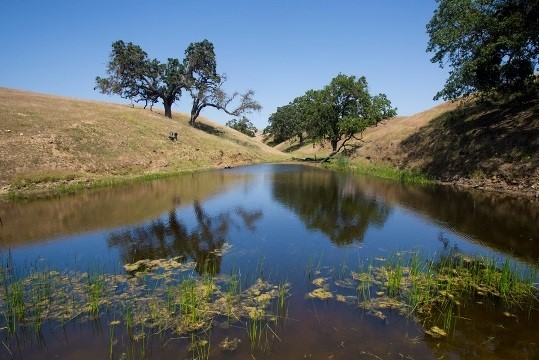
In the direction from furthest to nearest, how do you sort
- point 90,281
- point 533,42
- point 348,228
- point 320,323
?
point 533,42 → point 348,228 → point 90,281 → point 320,323

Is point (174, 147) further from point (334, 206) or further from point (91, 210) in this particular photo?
point (334, 206)

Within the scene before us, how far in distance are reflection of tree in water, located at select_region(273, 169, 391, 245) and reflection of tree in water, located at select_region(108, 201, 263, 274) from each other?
4449 millimetres

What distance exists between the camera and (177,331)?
8898mm

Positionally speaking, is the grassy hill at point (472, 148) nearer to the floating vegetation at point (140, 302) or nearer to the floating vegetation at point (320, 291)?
the floating vegetation at point (320, 291)

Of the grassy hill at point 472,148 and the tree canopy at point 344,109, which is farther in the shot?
the tree canopy at point 344,109

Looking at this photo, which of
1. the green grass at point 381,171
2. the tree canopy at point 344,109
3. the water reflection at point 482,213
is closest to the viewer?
the water reflection at point 482,213

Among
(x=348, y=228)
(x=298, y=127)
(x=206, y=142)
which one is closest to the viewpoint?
(x=348, y=228)

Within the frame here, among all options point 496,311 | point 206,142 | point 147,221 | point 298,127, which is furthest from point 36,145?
point 298,127

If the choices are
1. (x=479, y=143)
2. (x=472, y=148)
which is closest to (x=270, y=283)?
(x=472, y=148)

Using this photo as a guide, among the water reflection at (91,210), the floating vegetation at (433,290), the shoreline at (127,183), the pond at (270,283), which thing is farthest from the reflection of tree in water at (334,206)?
the shoreline at (127,183)

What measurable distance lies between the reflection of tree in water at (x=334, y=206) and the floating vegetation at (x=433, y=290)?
4942 millimetres

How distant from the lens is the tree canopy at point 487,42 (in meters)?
31.0

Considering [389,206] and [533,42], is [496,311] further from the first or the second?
[533,42]

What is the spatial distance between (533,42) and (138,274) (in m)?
39.0
